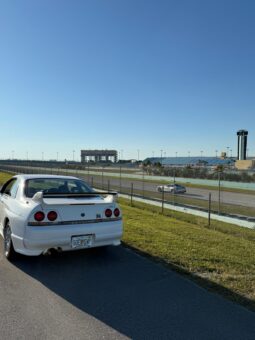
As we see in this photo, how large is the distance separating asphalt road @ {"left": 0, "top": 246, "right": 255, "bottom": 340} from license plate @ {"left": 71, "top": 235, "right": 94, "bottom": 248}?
0.36 m

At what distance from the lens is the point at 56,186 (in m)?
6.92

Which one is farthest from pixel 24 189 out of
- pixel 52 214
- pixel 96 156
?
pixel 96 156

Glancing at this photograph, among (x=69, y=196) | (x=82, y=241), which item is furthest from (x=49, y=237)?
(x=69, y=196)

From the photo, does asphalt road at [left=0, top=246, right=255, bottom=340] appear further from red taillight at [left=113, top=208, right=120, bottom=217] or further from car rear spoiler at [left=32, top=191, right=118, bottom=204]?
car rear spoiler at [left=32, top=191, right=118, bottom=204]

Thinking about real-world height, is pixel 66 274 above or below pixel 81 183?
below

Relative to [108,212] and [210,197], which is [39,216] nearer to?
[108,212]

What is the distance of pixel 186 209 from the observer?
57.8ft

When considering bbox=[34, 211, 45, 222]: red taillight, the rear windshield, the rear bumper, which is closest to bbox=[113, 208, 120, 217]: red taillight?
the rear bumper

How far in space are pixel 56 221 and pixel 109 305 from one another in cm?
177

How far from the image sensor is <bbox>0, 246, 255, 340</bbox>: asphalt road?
11.0 feet

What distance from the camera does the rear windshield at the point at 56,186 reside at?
654 cm

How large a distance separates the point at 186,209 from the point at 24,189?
12.6 metres

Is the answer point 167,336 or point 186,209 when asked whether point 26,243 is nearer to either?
point 167,336

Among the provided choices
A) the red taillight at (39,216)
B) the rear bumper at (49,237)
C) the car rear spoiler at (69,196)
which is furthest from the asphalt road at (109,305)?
the car rear spoiler at (69,196)
